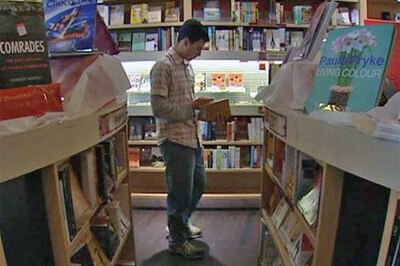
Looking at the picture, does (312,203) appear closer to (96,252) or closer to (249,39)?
(96,252)

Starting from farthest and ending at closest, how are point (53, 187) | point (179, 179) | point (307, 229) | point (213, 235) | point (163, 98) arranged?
point (213, 235)
point (179, 179)
point (163, 98)
point (307, 229)
point (53, 187)

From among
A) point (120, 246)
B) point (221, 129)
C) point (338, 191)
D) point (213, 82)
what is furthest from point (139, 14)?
point (338, 191)

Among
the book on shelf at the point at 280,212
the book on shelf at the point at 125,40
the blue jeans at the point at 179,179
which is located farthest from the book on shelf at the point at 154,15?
the book on shelf at the point at 280,212

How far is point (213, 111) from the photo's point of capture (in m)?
2.67

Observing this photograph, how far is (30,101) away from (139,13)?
2.91 m

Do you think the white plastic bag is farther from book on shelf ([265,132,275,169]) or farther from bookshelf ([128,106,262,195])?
bookshelf ([128,106,262,195])

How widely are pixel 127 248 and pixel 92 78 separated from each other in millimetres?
1331

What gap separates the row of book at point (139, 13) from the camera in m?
3.94

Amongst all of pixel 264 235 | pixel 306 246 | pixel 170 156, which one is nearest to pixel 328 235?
pixel 306 246

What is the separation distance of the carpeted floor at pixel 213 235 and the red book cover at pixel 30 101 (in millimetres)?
1819

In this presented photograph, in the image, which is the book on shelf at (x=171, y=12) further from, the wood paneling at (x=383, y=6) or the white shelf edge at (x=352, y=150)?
the white shelf edge at (x=352, y=150)

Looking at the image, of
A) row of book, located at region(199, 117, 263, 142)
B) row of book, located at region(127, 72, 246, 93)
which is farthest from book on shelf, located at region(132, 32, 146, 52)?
row of book, located at region(199, 117, 263, 142)

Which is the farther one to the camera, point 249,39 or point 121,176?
point 249,39

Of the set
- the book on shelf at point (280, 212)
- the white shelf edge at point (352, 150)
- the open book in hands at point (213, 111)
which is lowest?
the book on shelf at point (280, 212)
